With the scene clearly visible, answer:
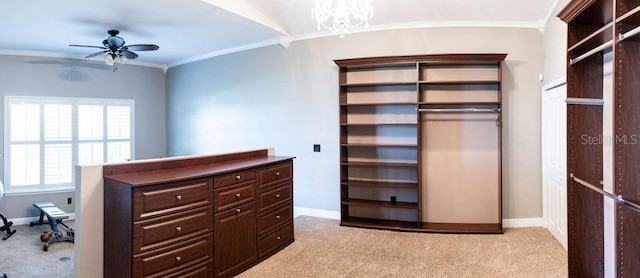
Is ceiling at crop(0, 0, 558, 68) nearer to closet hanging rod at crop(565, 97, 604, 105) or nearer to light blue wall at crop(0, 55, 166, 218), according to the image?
light blue wall at crop(0, 55, 166, 218)

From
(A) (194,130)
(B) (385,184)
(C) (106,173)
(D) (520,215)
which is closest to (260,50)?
(A) (194,130)

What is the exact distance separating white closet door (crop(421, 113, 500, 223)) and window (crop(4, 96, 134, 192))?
5.24 metres

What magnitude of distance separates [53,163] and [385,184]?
204 inches

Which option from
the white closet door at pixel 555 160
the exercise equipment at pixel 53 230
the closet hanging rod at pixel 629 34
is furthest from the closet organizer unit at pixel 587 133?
the exercise equipment at pixel 53 230

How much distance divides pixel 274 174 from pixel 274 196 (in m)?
0.22

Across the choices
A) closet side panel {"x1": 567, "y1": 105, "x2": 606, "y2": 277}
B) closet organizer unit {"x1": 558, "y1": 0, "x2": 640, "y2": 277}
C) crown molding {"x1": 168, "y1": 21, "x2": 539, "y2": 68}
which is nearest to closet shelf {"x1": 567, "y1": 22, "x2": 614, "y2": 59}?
closet organizer unit {"x1": 558, "y1": 0, "x2": 640, "y2": 277}

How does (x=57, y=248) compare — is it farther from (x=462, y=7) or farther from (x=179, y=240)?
(x=462, y=7)

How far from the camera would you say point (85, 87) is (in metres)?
5.58

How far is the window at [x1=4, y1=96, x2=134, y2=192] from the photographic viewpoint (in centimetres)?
504

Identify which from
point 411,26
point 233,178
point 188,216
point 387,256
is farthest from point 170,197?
point 411,26

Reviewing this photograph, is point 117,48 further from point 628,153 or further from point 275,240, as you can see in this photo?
point 628,153

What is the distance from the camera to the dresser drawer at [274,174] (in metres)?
3.17

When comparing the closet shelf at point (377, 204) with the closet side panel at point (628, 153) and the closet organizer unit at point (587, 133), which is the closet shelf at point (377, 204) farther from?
the closet side panel at point (628, 153)

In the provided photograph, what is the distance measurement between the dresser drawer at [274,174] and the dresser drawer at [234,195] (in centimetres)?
12
